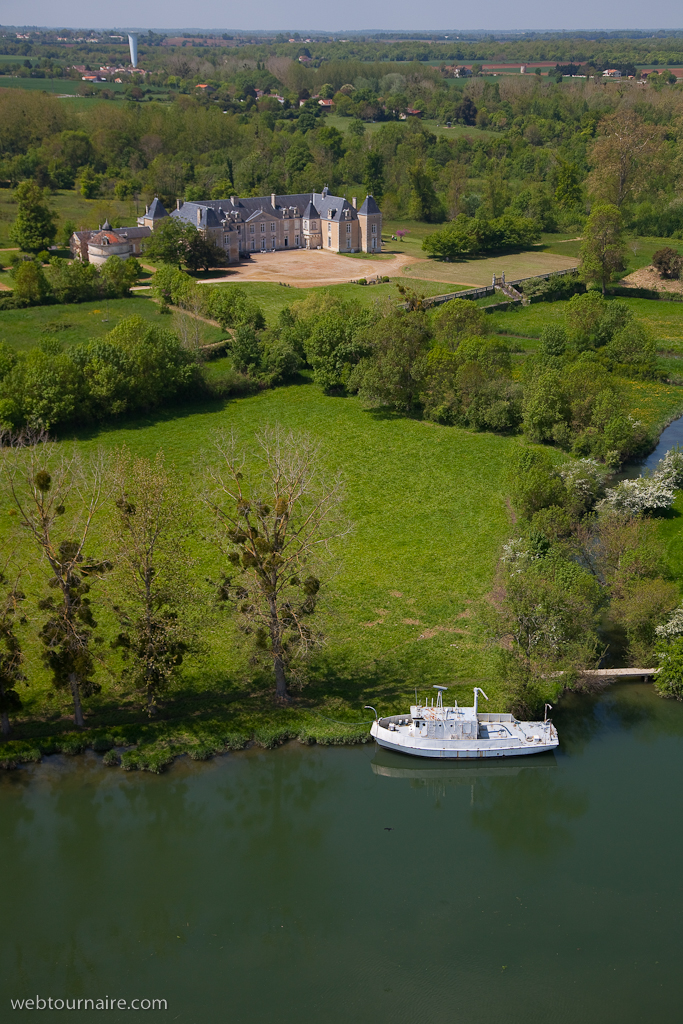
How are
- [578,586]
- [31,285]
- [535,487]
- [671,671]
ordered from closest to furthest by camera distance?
[671,671]
[578,586]
[535,487]
[31,285]

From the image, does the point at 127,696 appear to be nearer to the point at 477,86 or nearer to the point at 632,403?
the point at 632,403

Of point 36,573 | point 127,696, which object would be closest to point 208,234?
point 36,573

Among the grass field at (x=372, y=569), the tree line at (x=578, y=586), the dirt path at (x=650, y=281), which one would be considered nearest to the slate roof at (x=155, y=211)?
the grass field at (x=372, y=569)

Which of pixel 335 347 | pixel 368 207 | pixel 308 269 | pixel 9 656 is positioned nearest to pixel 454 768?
pixel 9 656

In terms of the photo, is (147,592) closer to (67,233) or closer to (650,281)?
(67,233)

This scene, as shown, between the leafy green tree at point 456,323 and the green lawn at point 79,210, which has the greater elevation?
the green lawn at point 79,210

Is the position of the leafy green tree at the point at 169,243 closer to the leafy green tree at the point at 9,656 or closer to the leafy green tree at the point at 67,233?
the leafy green tree at the point at 67,233
